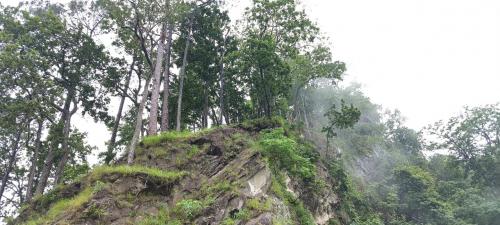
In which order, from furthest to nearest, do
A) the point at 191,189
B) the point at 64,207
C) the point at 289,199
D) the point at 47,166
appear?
the point at 47,166 < the point at 289,199 < the point at 191,189 < the point at 64,207

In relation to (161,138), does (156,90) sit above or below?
above

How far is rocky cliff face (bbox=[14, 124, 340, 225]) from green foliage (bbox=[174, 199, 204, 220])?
29 millimetres

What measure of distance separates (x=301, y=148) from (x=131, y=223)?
10620 mm

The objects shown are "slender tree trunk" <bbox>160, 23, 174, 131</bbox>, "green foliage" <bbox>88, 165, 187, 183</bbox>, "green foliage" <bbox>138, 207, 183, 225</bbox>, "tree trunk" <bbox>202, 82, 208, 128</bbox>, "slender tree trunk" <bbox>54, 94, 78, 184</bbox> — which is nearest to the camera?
"green foliage" <bbox>138, 207, 183, 225</bbox>

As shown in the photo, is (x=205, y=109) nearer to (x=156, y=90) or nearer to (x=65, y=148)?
(x=156, y=90)

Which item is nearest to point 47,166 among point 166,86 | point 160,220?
point 166,86

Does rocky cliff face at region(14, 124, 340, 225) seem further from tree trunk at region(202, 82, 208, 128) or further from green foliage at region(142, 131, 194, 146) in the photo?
tree trunk at region(202, 82, 208, 128)

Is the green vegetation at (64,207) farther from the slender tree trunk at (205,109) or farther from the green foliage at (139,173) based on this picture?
the slender tree trunk at (205,109)

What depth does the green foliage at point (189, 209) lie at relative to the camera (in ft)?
40.2

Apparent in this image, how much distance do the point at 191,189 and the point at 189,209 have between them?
1.50m

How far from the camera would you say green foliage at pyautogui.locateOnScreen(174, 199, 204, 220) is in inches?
482

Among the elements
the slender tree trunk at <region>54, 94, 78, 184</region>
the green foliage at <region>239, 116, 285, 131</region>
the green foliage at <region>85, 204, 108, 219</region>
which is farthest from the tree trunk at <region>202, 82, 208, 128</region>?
the green foliage at <region>85, 204, 108, 219</region>

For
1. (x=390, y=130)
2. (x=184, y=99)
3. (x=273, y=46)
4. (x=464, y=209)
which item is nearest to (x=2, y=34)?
(x=184, y=99)

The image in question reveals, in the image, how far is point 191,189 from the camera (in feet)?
45.2
